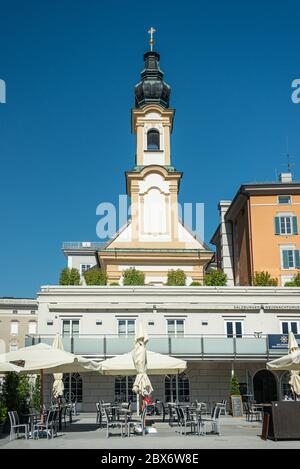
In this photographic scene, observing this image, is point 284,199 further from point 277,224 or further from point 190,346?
point 190,346

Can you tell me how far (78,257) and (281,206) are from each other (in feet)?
116

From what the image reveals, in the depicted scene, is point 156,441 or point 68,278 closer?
point 156,441

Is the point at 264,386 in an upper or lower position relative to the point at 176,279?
lower

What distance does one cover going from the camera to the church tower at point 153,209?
4797 centimetres

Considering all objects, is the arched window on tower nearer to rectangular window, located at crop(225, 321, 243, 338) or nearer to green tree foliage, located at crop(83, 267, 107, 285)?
green tree foliage, located at crop(83, 267, 107, 285)

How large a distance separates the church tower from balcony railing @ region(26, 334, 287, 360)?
1658 cm

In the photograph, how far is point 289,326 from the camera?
32781mm

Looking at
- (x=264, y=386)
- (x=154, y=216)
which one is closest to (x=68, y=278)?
Result: (x=154, y=216)

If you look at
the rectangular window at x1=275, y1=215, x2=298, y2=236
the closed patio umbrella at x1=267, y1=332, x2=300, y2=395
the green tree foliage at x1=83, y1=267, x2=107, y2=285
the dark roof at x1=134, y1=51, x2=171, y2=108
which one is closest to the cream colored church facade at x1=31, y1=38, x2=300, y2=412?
the green tree foliage at x1=83, y1=267, x2=107, y2=285

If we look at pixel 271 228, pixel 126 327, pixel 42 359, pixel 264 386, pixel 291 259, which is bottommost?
pixel 264 386

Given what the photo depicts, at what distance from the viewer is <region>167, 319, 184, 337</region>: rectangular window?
106 ft

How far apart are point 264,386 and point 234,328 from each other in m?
3.18

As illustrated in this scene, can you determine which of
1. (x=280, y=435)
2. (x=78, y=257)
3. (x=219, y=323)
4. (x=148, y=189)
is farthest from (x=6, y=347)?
(x=280, y=435)

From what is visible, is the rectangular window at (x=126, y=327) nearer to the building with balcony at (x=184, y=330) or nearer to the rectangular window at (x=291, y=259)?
the building with balcony at (x=184, y=330)
